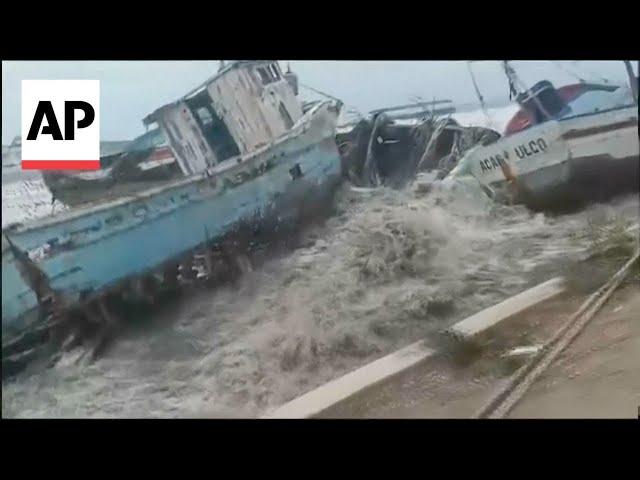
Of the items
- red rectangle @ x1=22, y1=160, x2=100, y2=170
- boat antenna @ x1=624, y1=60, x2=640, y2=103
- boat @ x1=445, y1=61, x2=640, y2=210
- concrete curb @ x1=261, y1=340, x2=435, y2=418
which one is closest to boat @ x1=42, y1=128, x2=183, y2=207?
red rectangle @ x1=22, y1=160, x2=100, y2=170

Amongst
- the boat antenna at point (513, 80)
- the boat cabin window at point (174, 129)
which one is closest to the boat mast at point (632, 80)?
the boat antenna at point (513, 80)

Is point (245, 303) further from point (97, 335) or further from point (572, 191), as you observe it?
point (572, 191)

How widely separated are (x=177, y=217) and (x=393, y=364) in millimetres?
1006

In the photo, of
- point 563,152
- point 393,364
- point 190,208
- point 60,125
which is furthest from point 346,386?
point 60,125

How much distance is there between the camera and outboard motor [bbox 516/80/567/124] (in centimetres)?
246

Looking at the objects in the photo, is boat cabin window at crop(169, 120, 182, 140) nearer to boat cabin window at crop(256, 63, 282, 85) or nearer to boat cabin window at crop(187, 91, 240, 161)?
boat cabin window at crop(187, 91, 240, 161)

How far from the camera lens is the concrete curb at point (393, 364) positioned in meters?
Result: 2.30

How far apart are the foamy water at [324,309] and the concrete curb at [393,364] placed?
3cm

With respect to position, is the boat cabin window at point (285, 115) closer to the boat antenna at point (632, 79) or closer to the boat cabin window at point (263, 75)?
the boat cabin window at point (263, 75)

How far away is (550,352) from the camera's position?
2385 mm

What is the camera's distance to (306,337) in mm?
2348

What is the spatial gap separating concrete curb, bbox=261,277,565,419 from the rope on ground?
0.44 ft

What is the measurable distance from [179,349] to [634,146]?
6.46 feet
